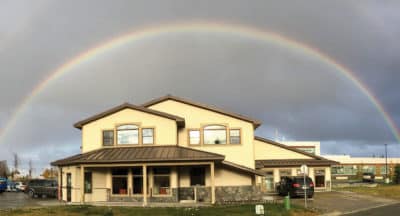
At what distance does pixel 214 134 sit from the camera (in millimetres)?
42062

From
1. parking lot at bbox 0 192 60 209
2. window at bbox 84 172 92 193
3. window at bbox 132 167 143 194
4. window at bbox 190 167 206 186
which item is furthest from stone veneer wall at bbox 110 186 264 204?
parking lot at bbox 0 192 60 209

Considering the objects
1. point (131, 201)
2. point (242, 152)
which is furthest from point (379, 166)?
point (131, 201)

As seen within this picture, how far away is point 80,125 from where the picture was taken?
3950 centimetres

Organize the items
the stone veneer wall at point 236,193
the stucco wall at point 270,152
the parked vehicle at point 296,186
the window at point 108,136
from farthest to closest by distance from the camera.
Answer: the stucco wall at point 270,152 < the parked vehicle at point 296,186 < the window at point 108,136 < the stone veneer wall at point 236,193

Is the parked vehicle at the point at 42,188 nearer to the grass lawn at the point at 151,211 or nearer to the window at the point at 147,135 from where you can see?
the window at the point at 147,135

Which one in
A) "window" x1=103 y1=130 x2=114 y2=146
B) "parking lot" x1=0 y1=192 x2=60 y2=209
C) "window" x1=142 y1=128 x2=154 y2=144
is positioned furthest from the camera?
"window" x1=103 y1=130 x2=114 y2=146

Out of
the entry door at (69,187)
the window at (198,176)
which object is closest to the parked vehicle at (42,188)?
the entry door at (69,187)

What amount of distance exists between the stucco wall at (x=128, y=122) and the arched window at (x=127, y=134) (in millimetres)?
372

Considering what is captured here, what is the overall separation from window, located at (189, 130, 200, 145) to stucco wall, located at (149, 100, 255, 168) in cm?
36

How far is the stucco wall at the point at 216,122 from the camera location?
135 ft

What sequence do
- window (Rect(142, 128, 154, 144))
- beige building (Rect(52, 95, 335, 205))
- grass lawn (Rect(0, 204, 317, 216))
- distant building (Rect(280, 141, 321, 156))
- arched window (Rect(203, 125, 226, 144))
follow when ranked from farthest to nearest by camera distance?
distant building (Rect(280, 141, 321, 156)), arched window (Rect(203, 125, 226, 144)), window (Rect(142, 128, 154, 144)), beige building (Rect(52, 95, 335, 205)), grass lawn (Rect(0, 204, 317, 216))

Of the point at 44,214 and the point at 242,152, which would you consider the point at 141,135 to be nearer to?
the point at 242,152

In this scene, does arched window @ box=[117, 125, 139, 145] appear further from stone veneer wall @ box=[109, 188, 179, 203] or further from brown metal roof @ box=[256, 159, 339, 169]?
brown metal roof @ box=[256, 159, 339, 169]

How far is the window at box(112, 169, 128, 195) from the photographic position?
121ft
